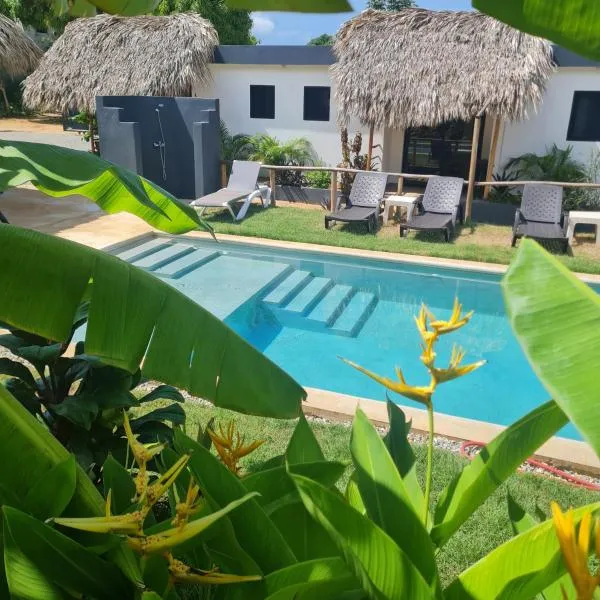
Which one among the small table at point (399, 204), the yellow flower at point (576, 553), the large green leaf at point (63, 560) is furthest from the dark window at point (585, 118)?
the large green leaf at point (63, 560)

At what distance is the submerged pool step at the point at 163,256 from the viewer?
32.8 ft

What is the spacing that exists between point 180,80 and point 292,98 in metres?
2.99

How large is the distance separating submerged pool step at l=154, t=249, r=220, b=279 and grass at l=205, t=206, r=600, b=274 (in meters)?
0.71

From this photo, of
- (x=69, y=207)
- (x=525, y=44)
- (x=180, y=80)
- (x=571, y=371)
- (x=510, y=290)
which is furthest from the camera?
(x=180, y=80)

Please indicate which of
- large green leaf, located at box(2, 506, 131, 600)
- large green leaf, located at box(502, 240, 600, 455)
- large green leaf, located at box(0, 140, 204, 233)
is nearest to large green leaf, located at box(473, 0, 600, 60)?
large green leaf, located at box(502, 240, 600, 455)

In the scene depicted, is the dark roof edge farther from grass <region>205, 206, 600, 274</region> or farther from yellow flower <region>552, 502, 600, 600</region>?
yellow flower <region>552, 502, 600, 600</region>

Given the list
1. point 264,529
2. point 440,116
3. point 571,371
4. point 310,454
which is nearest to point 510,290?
point 571,371

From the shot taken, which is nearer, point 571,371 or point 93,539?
point 571,371

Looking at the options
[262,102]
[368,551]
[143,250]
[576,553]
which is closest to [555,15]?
[576,553]

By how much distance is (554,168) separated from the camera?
13.2 metres

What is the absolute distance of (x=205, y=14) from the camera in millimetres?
27656

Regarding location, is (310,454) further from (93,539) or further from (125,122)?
(125,122)

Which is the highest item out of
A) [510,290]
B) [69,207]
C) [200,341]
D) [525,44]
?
[525,44]

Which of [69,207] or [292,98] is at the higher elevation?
[292,98]
